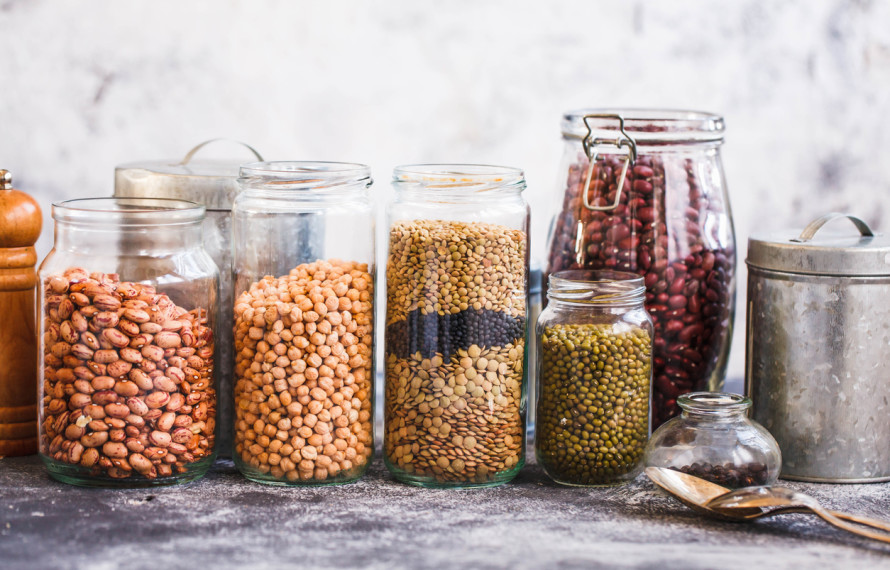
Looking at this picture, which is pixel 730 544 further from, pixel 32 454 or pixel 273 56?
pixel 273 56

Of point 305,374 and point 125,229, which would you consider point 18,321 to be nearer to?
point 125,229

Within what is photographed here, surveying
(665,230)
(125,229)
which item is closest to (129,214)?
(125,229)

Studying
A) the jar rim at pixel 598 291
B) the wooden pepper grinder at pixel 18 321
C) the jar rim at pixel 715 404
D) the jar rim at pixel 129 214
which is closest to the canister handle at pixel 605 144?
the jar rim at pixel 598 291

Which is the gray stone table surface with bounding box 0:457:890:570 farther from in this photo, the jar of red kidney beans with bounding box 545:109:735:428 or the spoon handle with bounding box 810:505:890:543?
the jar of red kidney beans with bounding box 545:109:735:428

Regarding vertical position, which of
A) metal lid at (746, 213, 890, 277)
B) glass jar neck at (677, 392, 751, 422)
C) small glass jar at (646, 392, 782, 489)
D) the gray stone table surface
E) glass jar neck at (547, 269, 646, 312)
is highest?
metal lid at (746, 213, 890, 277)

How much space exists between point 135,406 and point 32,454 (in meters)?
0.28

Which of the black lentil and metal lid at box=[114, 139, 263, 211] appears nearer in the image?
the black lentil

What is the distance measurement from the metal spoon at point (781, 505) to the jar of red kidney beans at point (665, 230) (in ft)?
0.83

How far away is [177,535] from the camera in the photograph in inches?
37.9

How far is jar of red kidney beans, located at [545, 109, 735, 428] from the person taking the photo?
1.24 metres

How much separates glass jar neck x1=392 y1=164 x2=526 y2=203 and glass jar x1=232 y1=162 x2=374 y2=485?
0.05 metres

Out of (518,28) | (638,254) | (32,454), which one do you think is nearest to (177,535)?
(32,454)

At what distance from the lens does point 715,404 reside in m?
1.08

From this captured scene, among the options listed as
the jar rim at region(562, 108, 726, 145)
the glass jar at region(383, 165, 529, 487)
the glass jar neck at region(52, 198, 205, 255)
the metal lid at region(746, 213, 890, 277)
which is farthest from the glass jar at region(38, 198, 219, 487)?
the metal lid at region(746, 213, 890, 277)
